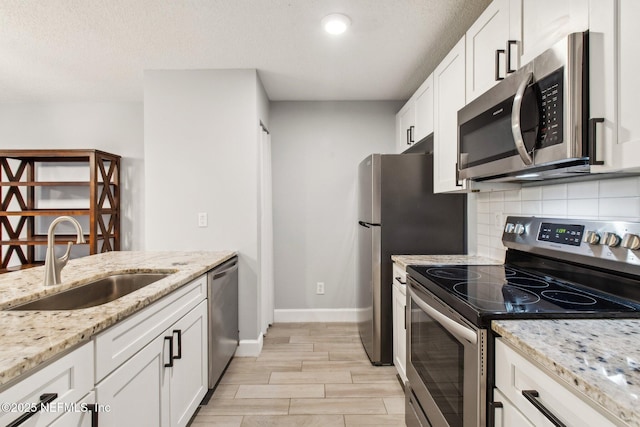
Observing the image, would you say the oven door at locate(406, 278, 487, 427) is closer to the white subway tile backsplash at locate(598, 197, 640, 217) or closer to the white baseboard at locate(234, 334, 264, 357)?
the white subway tile backsplash at locate(598, 197, 640, 217)

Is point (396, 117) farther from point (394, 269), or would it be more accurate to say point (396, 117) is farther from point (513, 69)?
point (513, 69)

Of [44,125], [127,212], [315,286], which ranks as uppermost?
[44,125]

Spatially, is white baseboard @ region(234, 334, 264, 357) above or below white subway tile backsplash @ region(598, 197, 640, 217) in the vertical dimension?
below

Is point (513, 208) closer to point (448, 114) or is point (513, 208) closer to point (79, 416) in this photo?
point (448, 114)

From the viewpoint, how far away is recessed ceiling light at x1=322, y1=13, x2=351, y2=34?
1.92 m

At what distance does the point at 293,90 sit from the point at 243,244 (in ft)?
5.25

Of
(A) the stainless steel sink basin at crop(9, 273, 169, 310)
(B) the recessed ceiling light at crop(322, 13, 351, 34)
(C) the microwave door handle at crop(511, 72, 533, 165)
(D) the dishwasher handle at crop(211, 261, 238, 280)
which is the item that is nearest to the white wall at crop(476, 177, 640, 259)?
(C) the microwave door handle at crop(511, 72, 533, 165)

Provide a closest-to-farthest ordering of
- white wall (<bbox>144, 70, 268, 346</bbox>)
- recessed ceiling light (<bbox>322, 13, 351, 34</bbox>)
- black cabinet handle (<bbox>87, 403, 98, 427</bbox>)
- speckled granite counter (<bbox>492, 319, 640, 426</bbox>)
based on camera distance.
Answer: speckled granite counter (<bbox>492, 319, 640, 426</bbox>)
black cabinet handle (<bbox>87, 403, 98, 427</bbox>)
recessed ceiling light (<bbox>322, 13, 351, 34</bbox>)
white wall (<bbox>144, 70, 268, 346</bbox>)

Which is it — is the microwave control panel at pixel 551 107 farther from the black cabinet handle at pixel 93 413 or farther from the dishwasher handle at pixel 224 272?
the dishwasher handle at pixel 224 272

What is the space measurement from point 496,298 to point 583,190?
682 mm

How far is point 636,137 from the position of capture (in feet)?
2.77

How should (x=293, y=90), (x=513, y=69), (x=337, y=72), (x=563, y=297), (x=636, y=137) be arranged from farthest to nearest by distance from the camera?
1. (x=293, y=90)
2. (x=337, y=72)
3. (x=513, y=69)
4. (x=563, y=297)
5. (x=636, y=137)

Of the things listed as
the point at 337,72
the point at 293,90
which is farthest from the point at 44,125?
the point at 337,72

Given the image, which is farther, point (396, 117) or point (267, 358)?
point (396, 117)
